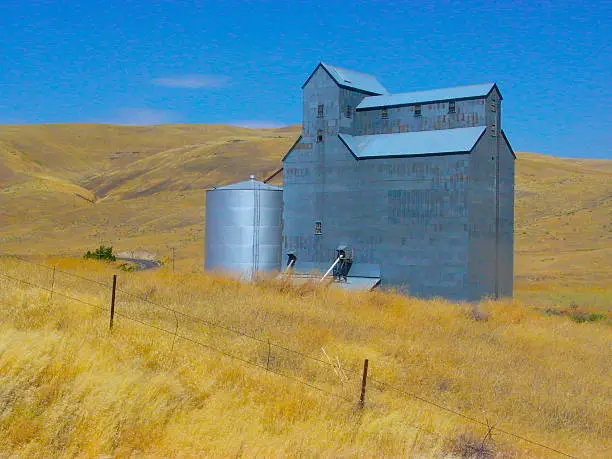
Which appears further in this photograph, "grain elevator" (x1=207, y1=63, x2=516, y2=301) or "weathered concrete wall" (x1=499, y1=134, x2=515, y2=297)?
"weathered concrete wall" (x1=499, y1=134, x2=515, y2=297)

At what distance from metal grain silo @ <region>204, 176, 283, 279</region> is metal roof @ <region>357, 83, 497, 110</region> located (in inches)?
254

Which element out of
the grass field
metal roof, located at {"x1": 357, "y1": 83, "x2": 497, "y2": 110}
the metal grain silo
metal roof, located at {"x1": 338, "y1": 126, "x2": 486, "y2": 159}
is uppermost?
metal roof, located at {"x1": 357, "y1": 83, "x2": 497, "y2": 110}

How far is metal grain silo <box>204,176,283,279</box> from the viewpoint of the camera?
36.2 meters

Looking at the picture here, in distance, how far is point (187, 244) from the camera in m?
73.5

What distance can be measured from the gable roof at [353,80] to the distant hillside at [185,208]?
19.2 metres

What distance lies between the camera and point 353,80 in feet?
124

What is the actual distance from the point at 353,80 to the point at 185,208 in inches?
2598

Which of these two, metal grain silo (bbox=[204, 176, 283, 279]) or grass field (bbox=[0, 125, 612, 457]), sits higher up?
metal grain silo (bbox=[204, 176, 283, 279])

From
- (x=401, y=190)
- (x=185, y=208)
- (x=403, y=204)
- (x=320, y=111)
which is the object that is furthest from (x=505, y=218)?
(x=185, y=208)

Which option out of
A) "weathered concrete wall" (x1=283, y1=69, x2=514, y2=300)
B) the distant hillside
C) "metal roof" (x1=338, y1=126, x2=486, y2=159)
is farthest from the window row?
the distant hillside

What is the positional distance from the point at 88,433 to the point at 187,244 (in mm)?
63555

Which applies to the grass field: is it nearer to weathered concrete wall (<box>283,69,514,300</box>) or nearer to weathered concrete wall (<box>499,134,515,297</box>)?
weathered concrete wall (<box>499,134,515,297</box>)

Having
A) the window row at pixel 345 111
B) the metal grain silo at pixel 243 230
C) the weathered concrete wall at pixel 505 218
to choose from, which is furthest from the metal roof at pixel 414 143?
the metal grain silo at pixel 243 230

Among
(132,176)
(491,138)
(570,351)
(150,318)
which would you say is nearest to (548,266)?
(491,138)
